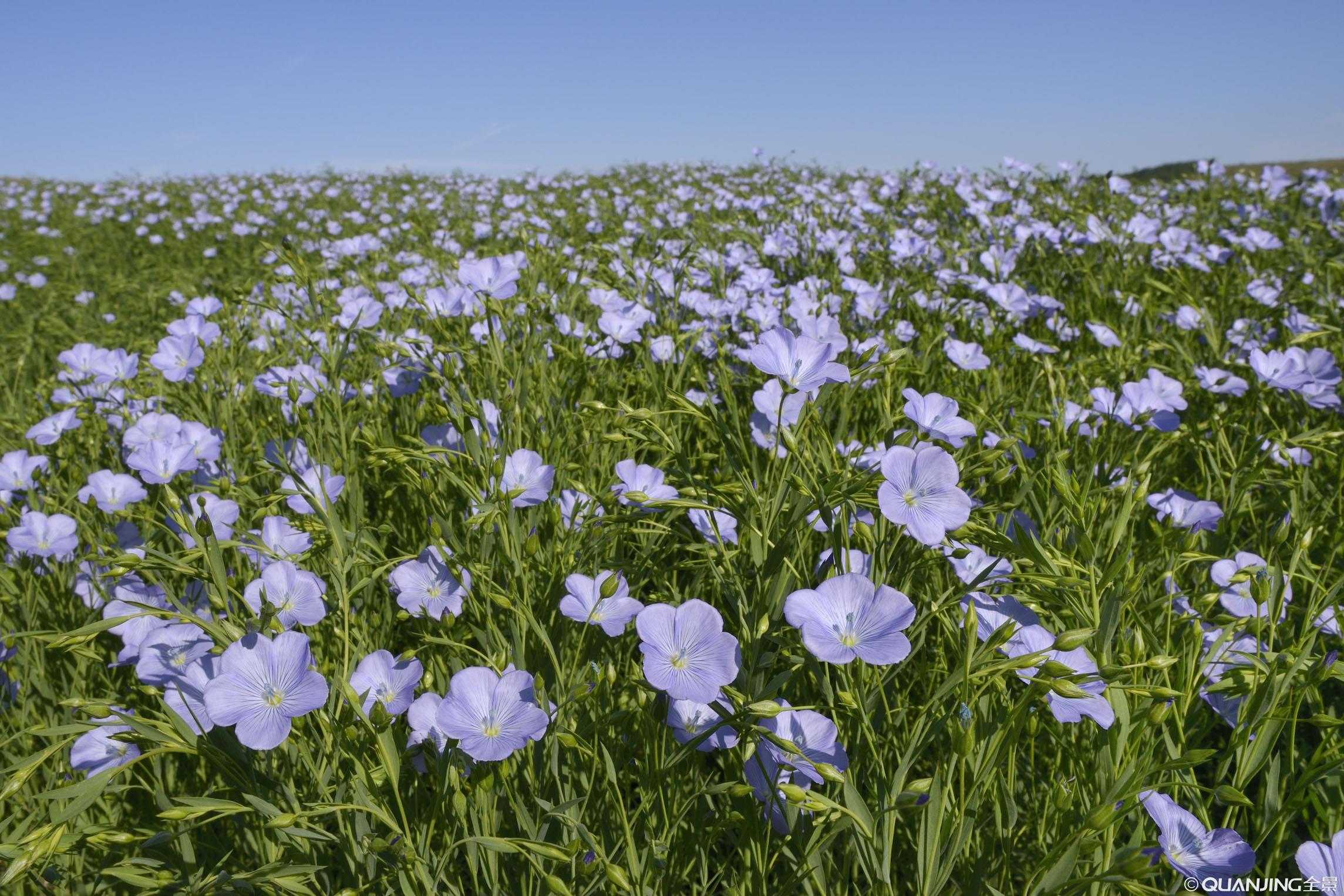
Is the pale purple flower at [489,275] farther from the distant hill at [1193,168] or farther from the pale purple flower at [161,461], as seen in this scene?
the distant hill at [1193,168]

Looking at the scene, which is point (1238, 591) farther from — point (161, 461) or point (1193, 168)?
point (1193, 168)

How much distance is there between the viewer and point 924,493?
1201mm

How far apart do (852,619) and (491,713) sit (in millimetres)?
579

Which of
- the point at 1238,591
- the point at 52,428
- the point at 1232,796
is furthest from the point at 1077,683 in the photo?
the point at 52,428

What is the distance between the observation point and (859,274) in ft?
14.0

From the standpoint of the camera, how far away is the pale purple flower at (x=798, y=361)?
1.37 meters

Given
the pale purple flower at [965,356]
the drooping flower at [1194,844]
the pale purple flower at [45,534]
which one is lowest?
the drooping flower at [1194,844]

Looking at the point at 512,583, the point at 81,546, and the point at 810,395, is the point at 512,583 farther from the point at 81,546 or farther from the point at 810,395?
the point at 81,546

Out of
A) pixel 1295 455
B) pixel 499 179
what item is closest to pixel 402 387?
pixel 1295 455

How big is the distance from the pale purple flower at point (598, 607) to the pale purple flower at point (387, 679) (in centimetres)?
29

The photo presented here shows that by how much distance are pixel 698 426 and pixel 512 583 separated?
1.15 meters

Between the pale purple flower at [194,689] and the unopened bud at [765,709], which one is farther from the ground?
the unopened bud at [765,709]

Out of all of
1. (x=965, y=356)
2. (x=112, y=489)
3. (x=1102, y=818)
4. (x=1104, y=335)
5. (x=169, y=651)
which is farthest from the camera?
(x=1104, y=335)

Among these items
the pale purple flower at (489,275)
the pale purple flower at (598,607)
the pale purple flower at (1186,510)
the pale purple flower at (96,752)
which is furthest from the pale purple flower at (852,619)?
the pale purple flower at (489,275)
